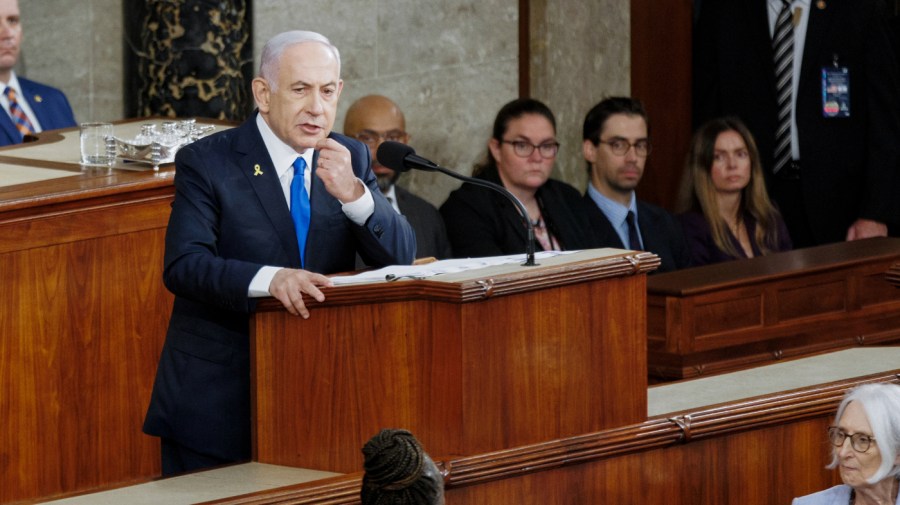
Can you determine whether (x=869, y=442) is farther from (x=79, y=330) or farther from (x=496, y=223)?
(x=496, y=223)

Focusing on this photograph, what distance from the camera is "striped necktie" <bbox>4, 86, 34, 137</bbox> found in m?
5.75

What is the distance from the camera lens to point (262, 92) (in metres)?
3.60

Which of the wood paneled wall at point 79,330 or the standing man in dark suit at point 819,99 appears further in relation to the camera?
the standing man in dark suit at point 819,99

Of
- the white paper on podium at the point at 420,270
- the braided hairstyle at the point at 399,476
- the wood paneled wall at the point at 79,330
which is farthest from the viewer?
the wood paneled wall at the point at 79,330

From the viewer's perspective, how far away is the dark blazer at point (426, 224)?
5754mm

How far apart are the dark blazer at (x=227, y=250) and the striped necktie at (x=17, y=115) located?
2.34 metres

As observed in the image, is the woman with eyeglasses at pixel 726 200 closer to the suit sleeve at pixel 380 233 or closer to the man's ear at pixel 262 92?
the suit sleeve at pixel 380 233

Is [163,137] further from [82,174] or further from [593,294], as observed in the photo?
[593,294]

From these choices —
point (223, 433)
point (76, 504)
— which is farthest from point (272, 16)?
point (76, 504)

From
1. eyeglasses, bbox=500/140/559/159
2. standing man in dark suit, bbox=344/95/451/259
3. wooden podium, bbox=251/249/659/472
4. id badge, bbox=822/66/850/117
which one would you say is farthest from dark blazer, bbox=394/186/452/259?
wooden podium, bbox=251/249/659/472

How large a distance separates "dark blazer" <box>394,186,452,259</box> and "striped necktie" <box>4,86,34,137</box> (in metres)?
1.27

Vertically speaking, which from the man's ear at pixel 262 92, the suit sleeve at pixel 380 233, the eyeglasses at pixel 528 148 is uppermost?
the man's ear at pixel 262 92

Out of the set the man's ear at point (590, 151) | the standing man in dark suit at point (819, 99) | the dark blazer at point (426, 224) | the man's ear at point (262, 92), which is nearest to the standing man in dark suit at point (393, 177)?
the dark blazer at point (426, 224)

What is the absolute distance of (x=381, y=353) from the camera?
325 centimetres
